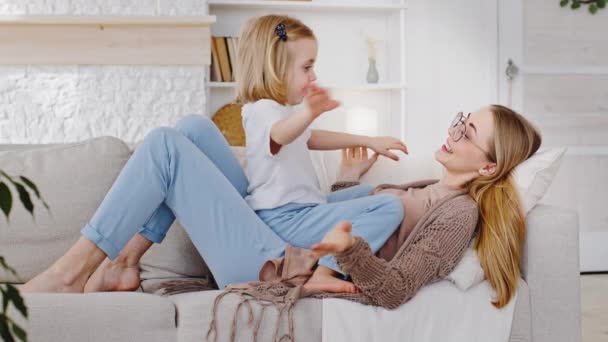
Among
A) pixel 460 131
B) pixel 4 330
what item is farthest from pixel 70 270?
pixel 4 330

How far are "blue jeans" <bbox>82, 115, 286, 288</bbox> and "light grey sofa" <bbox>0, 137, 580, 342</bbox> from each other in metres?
0.15

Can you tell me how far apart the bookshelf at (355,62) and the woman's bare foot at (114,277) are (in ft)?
9.25

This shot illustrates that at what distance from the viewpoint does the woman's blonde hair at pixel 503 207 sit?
204cm

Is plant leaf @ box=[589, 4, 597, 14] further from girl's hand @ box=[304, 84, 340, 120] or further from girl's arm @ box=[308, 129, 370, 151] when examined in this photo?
girl's hand @ box=[304, 84, 340, 120]

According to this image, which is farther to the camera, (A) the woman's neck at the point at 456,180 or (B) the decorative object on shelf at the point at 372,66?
(B) the decorative object on shelf at the point at 372,66

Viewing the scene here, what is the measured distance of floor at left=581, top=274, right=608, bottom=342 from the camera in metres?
3.29

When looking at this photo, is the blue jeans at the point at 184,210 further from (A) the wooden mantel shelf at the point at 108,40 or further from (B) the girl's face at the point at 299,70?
(A) the wooden mantel shelf at the point at 108,40

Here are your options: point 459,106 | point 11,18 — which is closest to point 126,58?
point 11,18

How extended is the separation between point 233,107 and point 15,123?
121cm

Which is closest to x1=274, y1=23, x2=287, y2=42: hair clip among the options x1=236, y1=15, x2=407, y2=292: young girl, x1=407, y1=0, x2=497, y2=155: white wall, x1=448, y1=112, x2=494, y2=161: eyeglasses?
x1=236, y1=15, x2=407, y2=292: young girl

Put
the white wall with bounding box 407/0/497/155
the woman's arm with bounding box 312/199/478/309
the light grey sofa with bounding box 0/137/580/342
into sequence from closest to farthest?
the woman's arm with bounding box 312/199/478/309 < the light grey sofa with bounding box 0/137/580/342 < the white wall with bounding box 407/0/497/155

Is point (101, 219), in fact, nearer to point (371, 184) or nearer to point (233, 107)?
point (371, 184)

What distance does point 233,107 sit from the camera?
491 centimetres

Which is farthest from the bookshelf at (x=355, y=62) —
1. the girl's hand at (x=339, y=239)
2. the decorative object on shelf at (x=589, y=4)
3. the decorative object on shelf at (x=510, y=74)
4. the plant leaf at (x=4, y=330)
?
the plant leaf at (x=4, y=330)
